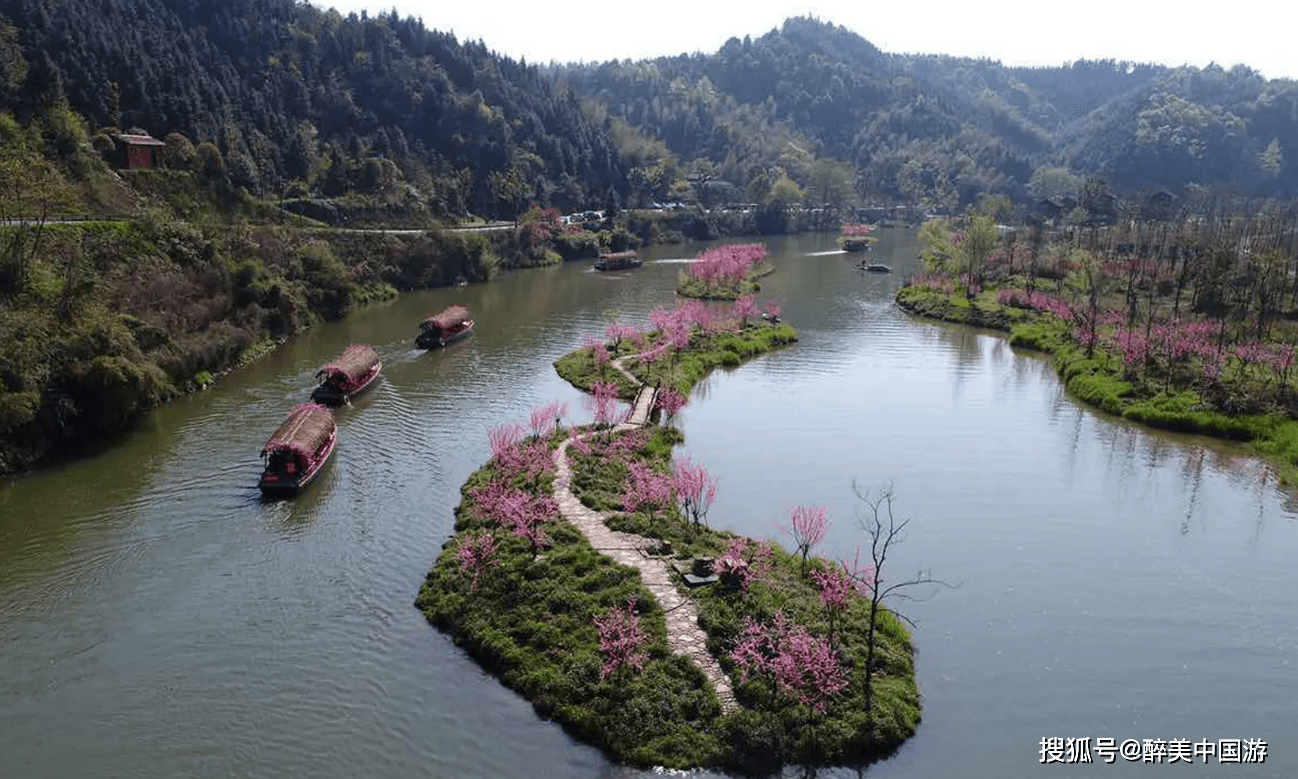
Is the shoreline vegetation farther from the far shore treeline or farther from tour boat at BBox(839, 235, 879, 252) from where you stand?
tour boat at BBox(839, 235, 879, 252)

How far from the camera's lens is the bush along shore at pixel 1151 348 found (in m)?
44.8

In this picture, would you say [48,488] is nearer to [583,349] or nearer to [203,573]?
[203,573]

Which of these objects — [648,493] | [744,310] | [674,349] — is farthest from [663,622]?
[744,310]

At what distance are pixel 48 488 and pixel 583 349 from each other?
33314mm

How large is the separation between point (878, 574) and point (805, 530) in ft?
10.8

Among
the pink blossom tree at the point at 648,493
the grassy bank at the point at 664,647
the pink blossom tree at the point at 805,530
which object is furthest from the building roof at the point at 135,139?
the pink blossom tree at the point at 805,530

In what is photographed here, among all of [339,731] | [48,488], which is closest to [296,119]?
[48,488]

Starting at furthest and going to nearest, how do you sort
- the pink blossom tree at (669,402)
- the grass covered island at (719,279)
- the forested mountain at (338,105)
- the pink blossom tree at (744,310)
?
the forested mountain at (338,105)
the grass covered island at (719,279)
the pink blossom tree at (744,310)
the pink blossom tree at (669,402)

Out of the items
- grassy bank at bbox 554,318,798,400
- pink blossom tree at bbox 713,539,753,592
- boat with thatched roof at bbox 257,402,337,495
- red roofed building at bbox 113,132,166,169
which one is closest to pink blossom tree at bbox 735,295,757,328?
grassy bank at bbox 554,318,798,400

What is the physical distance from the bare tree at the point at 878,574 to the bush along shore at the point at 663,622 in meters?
0.23

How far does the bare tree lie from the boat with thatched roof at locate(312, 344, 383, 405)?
2789 cm

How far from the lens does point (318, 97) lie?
129 meters

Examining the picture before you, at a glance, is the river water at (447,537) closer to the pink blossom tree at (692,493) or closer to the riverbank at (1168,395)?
the pink blossom tree at (692,493)

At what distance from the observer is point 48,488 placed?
112 ft
